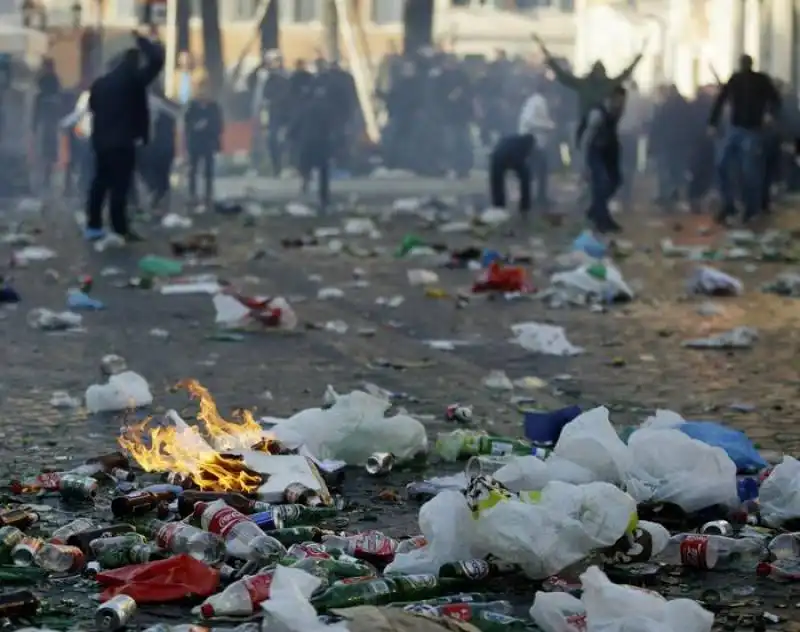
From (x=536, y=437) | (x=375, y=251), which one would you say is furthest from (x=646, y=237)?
(x=536, y=437)

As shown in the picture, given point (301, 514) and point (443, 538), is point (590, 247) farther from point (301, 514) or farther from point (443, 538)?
point (443, 538)

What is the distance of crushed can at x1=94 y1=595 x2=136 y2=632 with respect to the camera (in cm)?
366

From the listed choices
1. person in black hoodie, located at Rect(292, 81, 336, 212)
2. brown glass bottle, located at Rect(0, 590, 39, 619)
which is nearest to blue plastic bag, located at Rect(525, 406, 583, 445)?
brown glass bottle, located at Rect(0, 590, 39, 619)

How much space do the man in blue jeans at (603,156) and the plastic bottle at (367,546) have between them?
1308 cm

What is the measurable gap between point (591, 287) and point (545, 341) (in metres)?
2.31

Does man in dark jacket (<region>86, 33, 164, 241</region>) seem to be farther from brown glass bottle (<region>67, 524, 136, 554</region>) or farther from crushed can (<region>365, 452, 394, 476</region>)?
brown glass bottle (<region>67, 524, 136, 554</region>)

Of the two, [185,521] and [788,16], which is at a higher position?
[788,16]

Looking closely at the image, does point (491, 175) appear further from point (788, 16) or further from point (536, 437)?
point (536, 437)

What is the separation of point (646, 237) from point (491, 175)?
11.4ft

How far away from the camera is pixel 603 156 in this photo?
17.2 metres

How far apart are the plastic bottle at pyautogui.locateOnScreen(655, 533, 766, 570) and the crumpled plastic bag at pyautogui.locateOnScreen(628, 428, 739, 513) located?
385 millimetres

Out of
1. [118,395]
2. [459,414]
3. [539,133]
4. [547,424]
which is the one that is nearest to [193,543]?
[547,424]

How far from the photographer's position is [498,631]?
360 centimetres

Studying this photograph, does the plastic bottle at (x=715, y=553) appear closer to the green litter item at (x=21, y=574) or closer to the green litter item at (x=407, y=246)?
the green litter item at (x=21, y=574)
